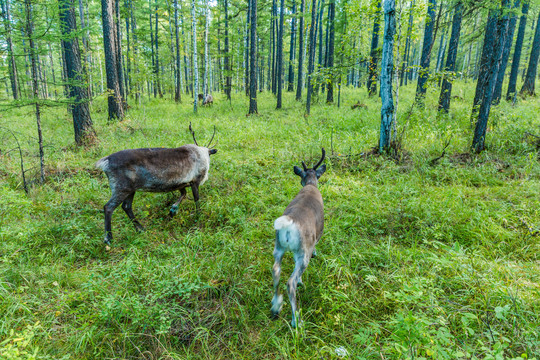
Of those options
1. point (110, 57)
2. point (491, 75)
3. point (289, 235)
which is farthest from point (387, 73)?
point (110, 57)

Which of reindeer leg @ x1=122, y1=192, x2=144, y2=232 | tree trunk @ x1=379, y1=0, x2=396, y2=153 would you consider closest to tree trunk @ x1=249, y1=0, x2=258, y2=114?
tree trunk @ x1=379, y1=0, x2=396, y2=153

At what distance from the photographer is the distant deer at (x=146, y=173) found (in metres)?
4.39

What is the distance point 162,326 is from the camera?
2.44 metres

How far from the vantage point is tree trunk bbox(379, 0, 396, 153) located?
618 cm

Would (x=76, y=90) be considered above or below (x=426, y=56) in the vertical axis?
below

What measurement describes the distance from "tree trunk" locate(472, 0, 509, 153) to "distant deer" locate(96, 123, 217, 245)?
7345 millimetres

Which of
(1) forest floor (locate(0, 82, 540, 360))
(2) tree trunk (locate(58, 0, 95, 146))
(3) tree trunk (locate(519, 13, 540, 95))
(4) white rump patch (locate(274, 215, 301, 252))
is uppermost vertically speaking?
(3) tree trunk (locate(519, 13, 540, 95))

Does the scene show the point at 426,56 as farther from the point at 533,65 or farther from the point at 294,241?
the point at 533,65

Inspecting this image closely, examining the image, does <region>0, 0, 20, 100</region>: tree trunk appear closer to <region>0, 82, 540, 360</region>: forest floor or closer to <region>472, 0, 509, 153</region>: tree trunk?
<region>0, 82, 540, 360</region>: forest floor

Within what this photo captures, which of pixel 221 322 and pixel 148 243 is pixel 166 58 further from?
pixel 221 322

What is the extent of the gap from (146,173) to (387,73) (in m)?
6.23

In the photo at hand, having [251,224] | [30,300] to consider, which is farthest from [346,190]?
[30,300]

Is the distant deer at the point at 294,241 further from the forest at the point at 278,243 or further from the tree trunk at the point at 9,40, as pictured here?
the tree trunk at the point at 9,40

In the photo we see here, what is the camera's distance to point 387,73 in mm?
6547
